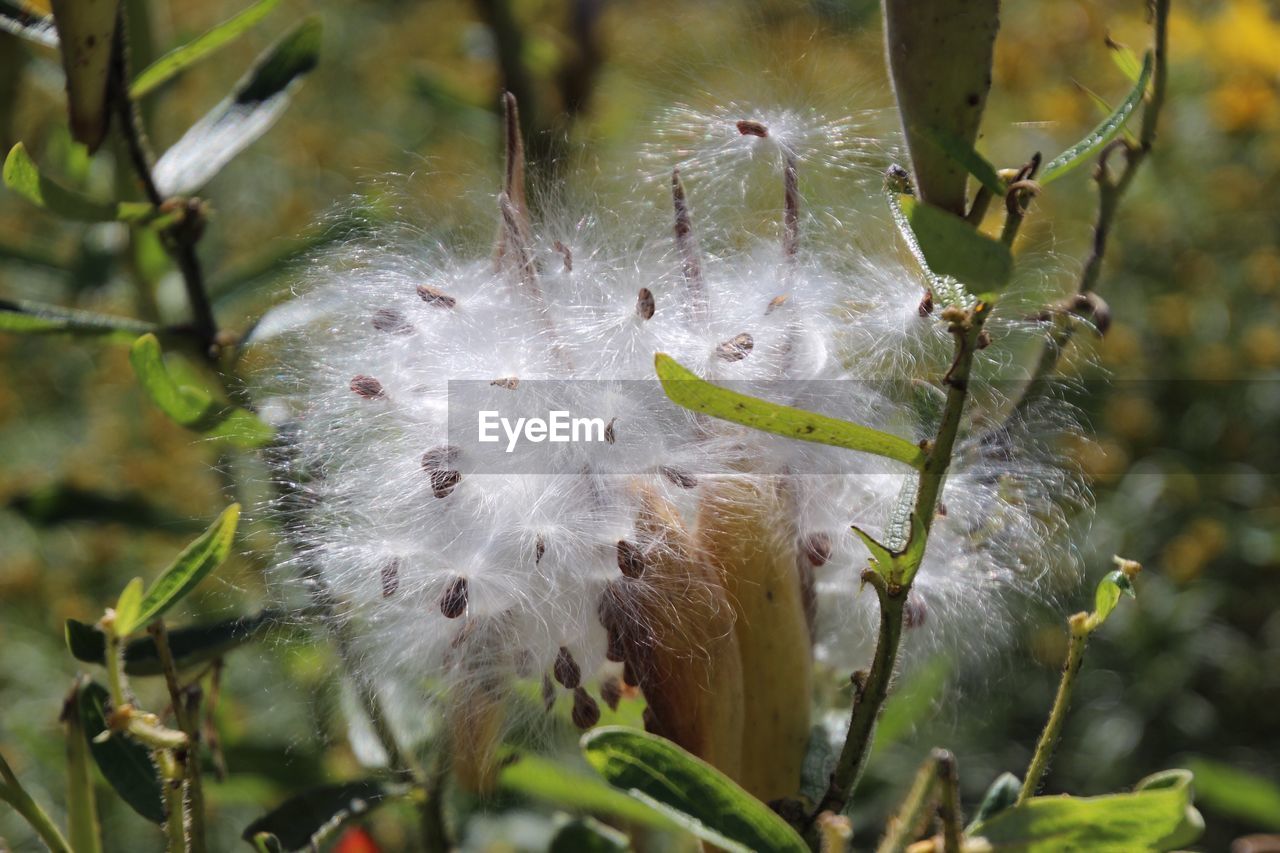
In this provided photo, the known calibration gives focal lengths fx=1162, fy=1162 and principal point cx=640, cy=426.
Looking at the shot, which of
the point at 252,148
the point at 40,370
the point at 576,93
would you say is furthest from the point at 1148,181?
the point at 40,370

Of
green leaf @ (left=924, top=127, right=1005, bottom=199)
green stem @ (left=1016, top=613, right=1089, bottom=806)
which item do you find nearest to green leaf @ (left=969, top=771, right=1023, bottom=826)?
green stem @ (left=1016, top=613, right=1089, bottom=806)

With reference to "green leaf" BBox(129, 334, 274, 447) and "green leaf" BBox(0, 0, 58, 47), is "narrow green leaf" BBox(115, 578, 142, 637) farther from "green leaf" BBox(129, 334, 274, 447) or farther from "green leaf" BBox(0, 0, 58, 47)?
"green leaf" BBox(0, 0, 58, 47)

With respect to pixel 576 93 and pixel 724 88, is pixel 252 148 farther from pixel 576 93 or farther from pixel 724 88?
pixel 724 88

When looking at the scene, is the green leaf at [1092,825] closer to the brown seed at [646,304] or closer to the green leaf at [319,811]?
the brown seed at [646,304]

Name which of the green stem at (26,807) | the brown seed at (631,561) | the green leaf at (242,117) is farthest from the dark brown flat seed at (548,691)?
the green leaf at (242,117)

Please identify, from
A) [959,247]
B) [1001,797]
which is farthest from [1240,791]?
[959,247]

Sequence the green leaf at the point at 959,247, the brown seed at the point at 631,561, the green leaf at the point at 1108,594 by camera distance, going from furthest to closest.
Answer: the brown seed at the point at 631,561 → the green leaf at the point at 1108,594 → the green leaf at the point at 959,247
